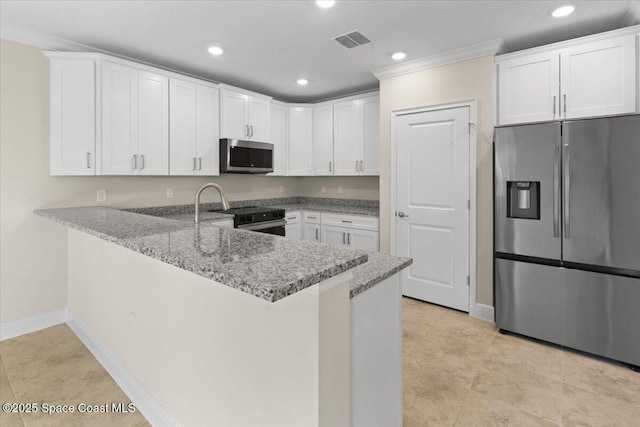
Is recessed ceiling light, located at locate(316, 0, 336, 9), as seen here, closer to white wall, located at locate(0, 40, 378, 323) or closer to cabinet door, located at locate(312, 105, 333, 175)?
cabinet door, located at locate(312, 105, 333, 175)

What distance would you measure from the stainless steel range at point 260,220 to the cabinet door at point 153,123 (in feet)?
2.95

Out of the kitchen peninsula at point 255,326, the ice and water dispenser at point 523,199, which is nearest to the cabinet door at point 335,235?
the ice and water dispenser at point 523,199

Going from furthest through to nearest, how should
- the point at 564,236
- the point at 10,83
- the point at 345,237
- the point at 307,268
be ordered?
the point at 345,237, the point at 10,83, the point at 564,236, the point at 307,268

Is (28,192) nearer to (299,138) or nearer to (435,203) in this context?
(299,138)

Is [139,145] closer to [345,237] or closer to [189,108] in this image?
[189,108]

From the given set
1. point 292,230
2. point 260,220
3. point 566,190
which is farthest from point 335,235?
point 566,190

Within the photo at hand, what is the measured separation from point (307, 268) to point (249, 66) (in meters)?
3.35

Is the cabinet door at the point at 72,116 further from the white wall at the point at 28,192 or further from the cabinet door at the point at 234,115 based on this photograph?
the cabinet door at the point at 234,115

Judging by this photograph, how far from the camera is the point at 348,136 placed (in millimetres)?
4574

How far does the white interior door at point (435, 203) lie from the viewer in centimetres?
329

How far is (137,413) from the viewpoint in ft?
6.26

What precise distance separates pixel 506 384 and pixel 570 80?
2.44 metres

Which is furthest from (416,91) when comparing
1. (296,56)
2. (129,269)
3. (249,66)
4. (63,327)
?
(63,327)

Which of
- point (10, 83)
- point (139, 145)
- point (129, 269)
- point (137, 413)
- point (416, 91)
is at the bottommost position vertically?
point (137, 413)
